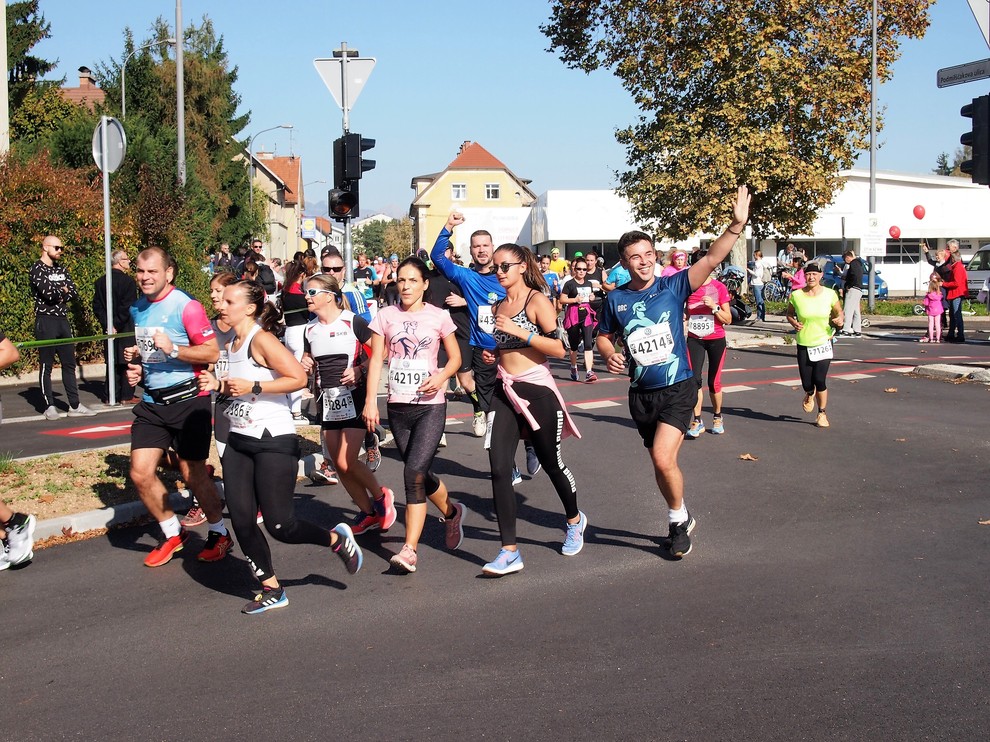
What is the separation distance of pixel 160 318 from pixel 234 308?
37.8 inches

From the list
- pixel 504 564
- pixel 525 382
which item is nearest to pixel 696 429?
pixel 525 382

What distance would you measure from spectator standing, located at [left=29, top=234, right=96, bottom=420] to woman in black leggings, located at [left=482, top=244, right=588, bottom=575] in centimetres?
766

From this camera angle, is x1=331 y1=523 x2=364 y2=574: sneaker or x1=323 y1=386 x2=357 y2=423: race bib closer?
x1=331 y1=523 x2=364 y2=574: sneaker

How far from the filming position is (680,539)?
634 cm

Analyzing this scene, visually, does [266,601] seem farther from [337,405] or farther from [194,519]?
[194,519]

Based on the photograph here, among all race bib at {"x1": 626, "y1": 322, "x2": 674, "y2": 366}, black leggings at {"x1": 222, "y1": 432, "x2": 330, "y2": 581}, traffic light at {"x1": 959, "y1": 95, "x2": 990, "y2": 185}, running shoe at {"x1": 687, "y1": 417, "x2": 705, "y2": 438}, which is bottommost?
running shoe at {"x1": 687, "y1": 417, "x2": 705, "y2": 438}

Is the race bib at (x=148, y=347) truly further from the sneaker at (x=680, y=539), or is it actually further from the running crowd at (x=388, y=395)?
the sneaker at (x=680, y=539)

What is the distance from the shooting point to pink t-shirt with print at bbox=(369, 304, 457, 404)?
6.25m

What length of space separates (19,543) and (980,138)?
12060 mm

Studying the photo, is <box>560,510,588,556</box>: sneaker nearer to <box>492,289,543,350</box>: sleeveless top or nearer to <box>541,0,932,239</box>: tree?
<box>492,289,543,350</box>: sleeveless top

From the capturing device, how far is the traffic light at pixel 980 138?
1305 centimetres

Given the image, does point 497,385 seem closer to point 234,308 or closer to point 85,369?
point 234,308

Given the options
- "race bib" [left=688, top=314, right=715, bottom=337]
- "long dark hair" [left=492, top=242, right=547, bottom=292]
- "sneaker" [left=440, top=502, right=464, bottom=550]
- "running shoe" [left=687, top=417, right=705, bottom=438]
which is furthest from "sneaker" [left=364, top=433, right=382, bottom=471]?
"race bib" [left=688, top=314, right=715, bottom=337]

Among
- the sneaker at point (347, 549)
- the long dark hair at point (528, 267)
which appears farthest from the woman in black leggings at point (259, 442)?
the long dark hair at point (528, 267)
